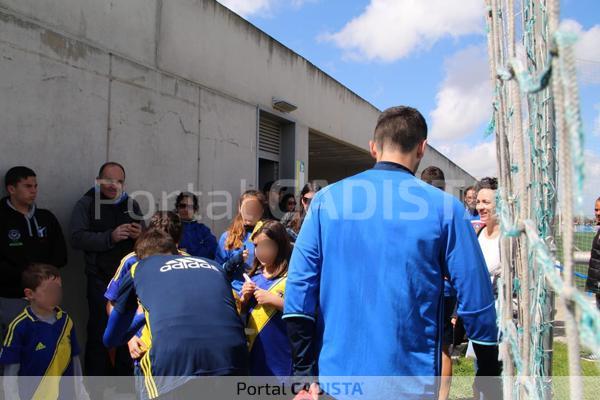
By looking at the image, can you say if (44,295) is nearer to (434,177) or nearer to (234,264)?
(234,264)

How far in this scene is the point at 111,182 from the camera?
14.3ft

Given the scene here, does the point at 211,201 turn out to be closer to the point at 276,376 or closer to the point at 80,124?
the point at 80,124

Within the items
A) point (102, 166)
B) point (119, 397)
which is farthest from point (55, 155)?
point (119, 397)

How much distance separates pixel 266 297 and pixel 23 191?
2.12 metres

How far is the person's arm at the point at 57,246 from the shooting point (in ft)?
12.7

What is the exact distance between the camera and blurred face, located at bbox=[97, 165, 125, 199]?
434 centimetres

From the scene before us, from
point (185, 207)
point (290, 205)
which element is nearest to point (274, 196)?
point (290, 205)

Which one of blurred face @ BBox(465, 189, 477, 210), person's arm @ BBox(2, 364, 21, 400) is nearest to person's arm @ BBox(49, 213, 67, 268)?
person's arm @ BBox(2, 364, 21, 400)

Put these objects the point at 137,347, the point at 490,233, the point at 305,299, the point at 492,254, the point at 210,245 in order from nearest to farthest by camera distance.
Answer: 1. the point at 305,299
2. the point at 137,347
3. the point at 492,254
4. the point at 490,233
5. the point at 210,245

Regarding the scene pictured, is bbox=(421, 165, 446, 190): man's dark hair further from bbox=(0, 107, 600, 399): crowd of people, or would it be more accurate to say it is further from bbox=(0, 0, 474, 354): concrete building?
bbox=(0, 0, 474, 354): concrete building

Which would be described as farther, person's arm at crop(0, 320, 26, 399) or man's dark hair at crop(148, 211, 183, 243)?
man's dark hair at crop(148, 211, 183, 243)

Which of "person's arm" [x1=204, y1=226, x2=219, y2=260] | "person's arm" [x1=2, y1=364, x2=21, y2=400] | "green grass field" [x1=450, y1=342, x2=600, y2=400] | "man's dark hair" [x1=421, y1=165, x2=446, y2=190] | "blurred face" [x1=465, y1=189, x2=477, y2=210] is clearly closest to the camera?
"person's arm" [x1=2, y1=364, x2=21, y2=400]

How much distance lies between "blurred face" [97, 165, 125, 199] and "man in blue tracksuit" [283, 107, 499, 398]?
2.95 metres

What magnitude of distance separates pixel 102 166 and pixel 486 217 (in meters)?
3.36
